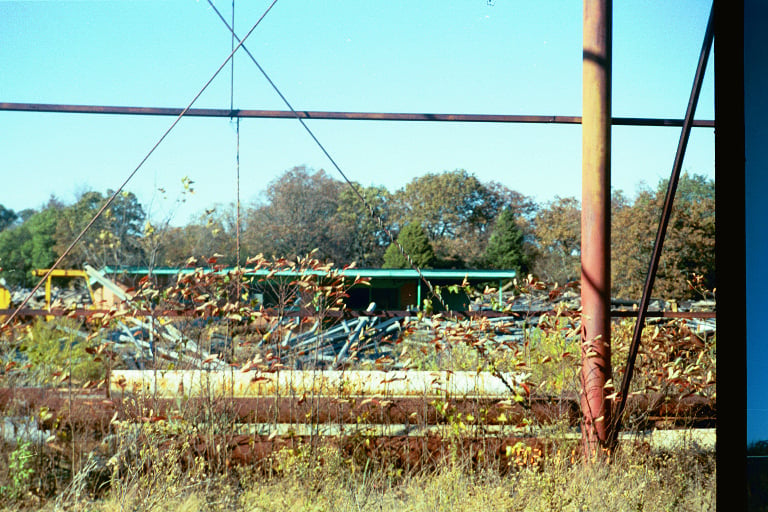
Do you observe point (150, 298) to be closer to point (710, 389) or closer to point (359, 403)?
point (359, 403)

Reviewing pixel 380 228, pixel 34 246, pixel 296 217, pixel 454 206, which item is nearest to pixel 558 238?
pixel 454 206

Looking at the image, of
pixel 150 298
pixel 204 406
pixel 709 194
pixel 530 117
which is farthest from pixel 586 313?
pixel 709 194

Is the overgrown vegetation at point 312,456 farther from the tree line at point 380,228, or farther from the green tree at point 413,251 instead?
the green tree at point 413,251

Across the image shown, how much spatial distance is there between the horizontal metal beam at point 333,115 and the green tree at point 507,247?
21616mm

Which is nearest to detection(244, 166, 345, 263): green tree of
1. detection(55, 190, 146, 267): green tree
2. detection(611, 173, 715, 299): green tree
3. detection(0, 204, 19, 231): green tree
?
detection(55, 190, 146, 267): green tree

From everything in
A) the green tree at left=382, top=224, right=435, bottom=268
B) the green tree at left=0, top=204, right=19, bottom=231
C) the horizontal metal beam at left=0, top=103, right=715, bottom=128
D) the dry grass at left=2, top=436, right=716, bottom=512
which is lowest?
the dry grass at left=2, top=436, right=716, bottom=512

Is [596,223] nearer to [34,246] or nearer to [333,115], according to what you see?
[333,115]

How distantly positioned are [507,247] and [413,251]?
13.3ft

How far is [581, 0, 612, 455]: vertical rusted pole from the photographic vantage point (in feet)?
12.4

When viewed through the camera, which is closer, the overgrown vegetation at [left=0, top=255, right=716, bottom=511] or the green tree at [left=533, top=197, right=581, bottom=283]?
the overgrown vegetation at [left=0, top=255, right=716, bottom=511]

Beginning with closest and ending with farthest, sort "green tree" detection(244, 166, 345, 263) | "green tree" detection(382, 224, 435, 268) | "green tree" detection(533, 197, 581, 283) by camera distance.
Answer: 1. "green tree" detection(382, 224, 435, 268)
2. "green tree" detection(533, 197, 581, 283)
3. "green tree" detection(244, 166, 345, 263)

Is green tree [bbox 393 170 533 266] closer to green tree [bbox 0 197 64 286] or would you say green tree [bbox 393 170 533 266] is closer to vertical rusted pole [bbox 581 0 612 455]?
green tree [bbox 0 197 64 286]

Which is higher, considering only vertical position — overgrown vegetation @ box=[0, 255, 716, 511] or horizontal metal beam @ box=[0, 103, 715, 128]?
horizontal metal beam @ box=[0, 103, 715, 128]

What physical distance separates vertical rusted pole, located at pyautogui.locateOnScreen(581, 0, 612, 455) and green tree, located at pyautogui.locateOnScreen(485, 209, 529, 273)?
859 inches
